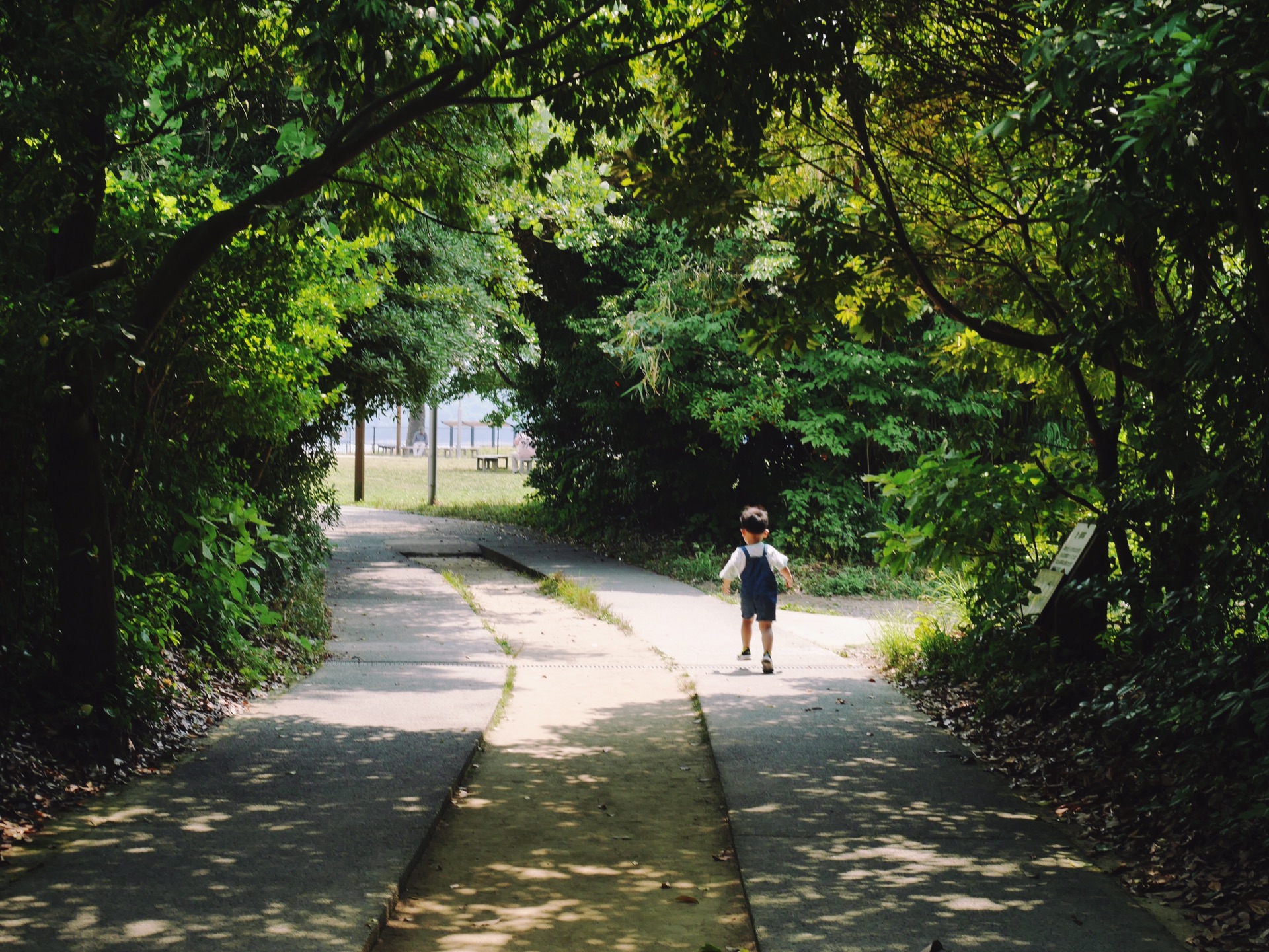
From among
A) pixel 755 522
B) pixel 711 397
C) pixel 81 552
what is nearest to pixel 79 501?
pixel 81 552

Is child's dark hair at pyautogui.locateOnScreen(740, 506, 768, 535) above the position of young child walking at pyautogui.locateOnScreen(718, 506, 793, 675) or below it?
above

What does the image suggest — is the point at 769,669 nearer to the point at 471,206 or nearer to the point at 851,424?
the point at 471,206

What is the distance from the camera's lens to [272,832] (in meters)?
5.54

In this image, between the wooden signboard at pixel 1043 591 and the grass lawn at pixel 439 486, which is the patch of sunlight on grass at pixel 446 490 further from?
the wooden signboard at pixel 1043 591

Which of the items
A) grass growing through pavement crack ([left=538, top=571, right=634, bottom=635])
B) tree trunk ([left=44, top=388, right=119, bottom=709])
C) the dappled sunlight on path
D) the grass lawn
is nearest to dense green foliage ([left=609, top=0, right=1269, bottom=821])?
the dappled sunlight on path

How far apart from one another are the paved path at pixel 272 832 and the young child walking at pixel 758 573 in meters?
2.36

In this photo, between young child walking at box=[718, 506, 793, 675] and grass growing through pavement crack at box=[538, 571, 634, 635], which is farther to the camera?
grass growing through pavement crack at box=[538, 571, 634, 635]

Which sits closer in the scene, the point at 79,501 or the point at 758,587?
the point at 79,501

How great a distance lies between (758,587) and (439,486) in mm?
30856

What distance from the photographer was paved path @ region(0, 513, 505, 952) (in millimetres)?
4348

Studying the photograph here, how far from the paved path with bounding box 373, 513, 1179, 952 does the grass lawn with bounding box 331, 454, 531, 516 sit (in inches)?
656

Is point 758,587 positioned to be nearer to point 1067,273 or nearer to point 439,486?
point 1067,273

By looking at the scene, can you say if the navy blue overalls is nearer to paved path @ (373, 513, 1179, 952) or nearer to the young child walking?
the young child walking

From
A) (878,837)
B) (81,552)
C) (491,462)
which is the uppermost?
(491,462)
